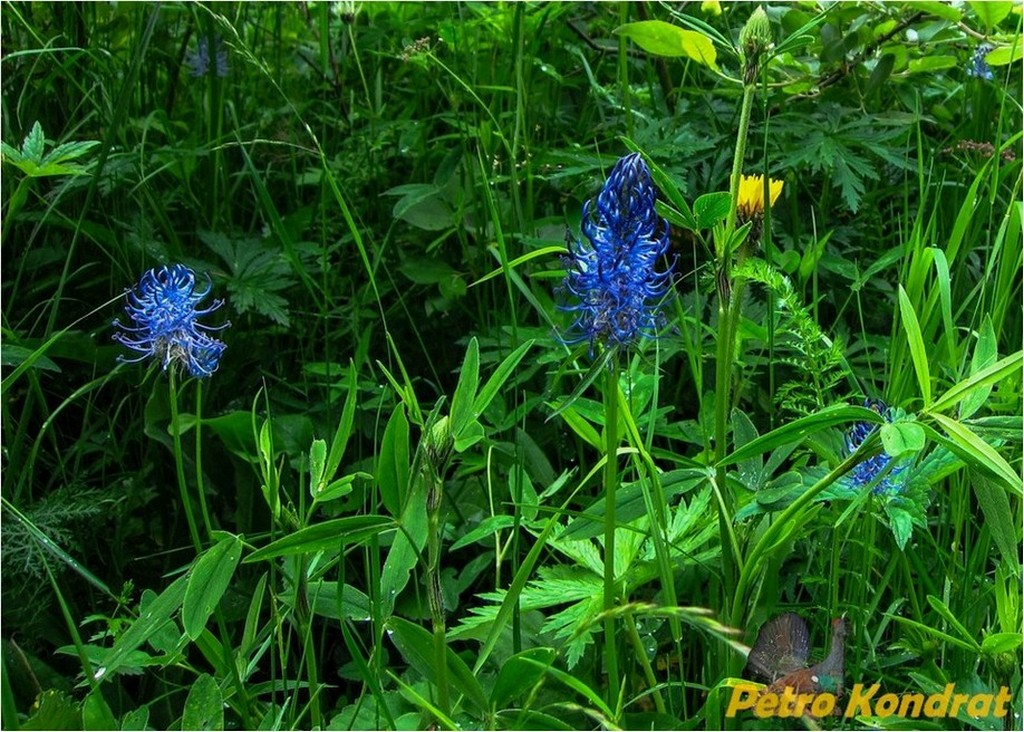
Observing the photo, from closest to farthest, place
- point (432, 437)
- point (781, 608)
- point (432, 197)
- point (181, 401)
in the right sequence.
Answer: point (432, 437) < point (781, 608) < point (181, 401) < point (432, 197)

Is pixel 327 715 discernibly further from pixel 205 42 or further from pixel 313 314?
pixel 205 42

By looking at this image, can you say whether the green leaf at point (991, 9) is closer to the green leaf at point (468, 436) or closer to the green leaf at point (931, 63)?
the green leaf at point (931, 63)

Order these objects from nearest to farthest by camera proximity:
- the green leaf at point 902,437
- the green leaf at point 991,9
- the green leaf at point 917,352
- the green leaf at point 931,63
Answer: the green leaf at point 902,437
the green leaf at point 917,352
the green leaf at point 991,9
the green leaf at point 931,63

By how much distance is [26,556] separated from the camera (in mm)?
1475

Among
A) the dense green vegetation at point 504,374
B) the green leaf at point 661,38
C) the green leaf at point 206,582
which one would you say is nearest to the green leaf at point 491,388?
the dense green vegetation at point 504,374

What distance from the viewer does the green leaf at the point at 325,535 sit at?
0.95 m

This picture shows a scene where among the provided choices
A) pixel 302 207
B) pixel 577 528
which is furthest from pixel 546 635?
pixel 302 207

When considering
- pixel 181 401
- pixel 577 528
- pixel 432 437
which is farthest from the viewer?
pixel 181 401

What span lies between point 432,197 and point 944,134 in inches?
42.1

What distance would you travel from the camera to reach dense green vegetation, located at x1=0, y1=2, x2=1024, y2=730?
1077mm

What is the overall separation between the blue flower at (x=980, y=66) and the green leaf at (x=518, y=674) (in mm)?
1429

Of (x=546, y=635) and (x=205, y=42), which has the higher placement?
(x=205, y=42)

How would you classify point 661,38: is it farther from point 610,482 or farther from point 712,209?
point 610,482

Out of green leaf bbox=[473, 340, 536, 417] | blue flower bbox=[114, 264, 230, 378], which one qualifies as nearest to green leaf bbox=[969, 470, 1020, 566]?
green leaf bbox=[473, 340, 536, 417]
